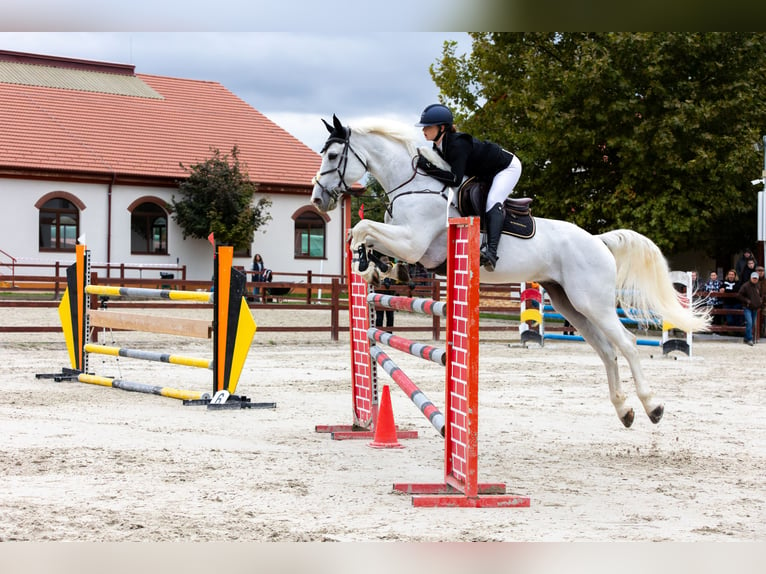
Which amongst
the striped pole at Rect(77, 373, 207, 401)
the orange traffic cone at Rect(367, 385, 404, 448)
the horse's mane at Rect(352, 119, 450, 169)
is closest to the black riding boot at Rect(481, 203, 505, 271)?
the horse's mane at Rect(352, 119, 450, 169)

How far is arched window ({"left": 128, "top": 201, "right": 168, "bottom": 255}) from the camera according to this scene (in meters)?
27.8

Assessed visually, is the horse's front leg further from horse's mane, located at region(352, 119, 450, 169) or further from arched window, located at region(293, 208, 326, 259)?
arched window, located at region(293, 208, 326, 259)

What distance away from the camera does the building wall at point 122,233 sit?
25797 mm

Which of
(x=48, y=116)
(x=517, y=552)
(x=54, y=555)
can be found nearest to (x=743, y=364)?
(x=517, y=552)

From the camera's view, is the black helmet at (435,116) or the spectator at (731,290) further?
the spectator at (731,290)

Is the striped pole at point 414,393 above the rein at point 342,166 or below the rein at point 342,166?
below

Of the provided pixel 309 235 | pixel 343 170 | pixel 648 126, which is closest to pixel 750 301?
pixel 648 126

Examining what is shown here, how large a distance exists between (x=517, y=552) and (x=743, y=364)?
10.7 m

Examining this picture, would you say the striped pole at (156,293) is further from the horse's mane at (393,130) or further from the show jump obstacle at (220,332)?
the horse's mane at (393,130)

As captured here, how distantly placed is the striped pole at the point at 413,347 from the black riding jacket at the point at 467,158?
104cm

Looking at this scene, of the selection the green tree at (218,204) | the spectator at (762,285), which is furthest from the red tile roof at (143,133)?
the spectator at (762,285)

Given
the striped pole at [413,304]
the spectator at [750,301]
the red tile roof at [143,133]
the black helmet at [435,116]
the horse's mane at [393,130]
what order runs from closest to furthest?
the striped pole at [413,304], the black helmet at [435,116], the horse's mane at [393,130], the spectator at [750,301], the red tile roof at [143,133]

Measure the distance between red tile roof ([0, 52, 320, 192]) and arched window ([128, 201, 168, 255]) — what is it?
42.1 inches

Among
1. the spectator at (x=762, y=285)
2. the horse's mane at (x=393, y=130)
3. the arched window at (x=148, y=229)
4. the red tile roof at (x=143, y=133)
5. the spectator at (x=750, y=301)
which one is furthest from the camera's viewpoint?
the arched window at (x=148, y=229)
